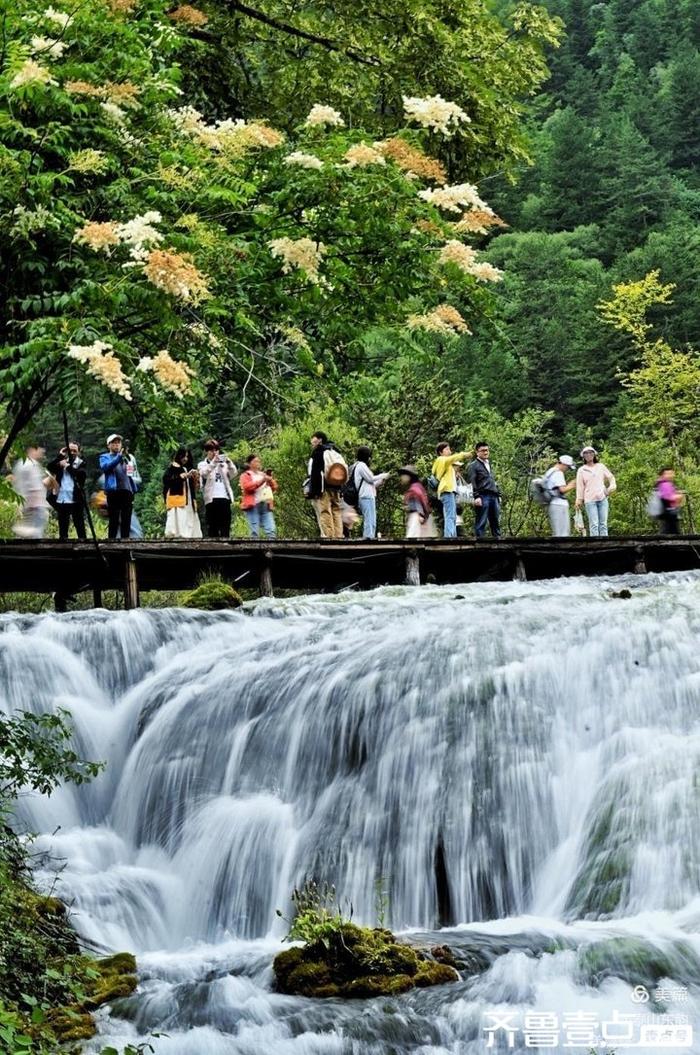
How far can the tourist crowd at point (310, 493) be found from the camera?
2127 cm

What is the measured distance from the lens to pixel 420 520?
77.9ft

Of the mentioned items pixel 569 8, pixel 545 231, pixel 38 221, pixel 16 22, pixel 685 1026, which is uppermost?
pixel 569 8

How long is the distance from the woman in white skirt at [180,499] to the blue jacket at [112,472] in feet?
2.61

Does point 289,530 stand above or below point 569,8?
below

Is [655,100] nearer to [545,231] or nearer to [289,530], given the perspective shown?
[545,231]

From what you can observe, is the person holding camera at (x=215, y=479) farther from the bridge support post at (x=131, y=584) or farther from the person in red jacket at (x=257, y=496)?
the bridge support post at (x=131, y=584)

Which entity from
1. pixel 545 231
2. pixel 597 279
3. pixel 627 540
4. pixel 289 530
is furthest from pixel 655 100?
pixel 627 540

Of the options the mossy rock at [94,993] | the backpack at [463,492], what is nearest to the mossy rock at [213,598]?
the backpack at [463,492]

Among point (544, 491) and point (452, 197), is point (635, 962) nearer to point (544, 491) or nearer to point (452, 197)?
point (452, 197)

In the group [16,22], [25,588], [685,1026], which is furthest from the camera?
[25,588]

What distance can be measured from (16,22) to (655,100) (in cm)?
10003

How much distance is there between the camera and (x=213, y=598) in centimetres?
1912

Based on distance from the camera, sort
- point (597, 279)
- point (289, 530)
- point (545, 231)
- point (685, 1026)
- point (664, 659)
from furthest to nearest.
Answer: point (545, 231) < point (597, 279) < point (289, 530) < point (664, 659) < point (685, 1026)

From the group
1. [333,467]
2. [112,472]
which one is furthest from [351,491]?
[112,472]
